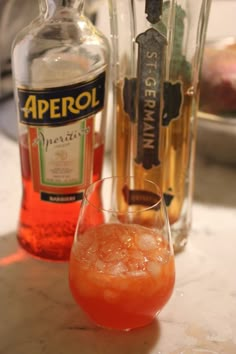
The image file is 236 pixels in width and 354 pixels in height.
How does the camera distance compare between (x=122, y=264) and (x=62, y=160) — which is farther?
(x=62, y=160)

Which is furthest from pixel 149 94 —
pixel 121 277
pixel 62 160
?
pixel 121 277

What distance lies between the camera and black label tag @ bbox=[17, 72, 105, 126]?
679mm

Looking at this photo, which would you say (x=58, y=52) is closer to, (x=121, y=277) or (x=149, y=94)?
(x=149, y=94)

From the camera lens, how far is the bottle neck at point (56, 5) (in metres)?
0.68

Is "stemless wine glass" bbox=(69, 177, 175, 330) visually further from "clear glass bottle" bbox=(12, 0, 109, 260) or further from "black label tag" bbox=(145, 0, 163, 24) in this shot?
"black label tag" bbox=(145, 0, 163, 24)

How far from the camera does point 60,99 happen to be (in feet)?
2.23

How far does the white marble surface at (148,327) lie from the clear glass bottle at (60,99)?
6 cm

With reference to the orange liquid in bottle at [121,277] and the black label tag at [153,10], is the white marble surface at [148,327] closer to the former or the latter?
the orange liquid in bottle at [121,277]

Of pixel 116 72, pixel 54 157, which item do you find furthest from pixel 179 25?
pixel 54 157

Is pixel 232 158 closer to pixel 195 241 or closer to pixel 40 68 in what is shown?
pixel 195 241

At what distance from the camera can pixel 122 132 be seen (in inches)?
29.7

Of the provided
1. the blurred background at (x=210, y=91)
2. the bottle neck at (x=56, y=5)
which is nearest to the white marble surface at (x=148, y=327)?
the blurred background at (x=210, y=91)

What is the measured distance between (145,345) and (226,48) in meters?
0.54

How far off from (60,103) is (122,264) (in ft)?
0.64
